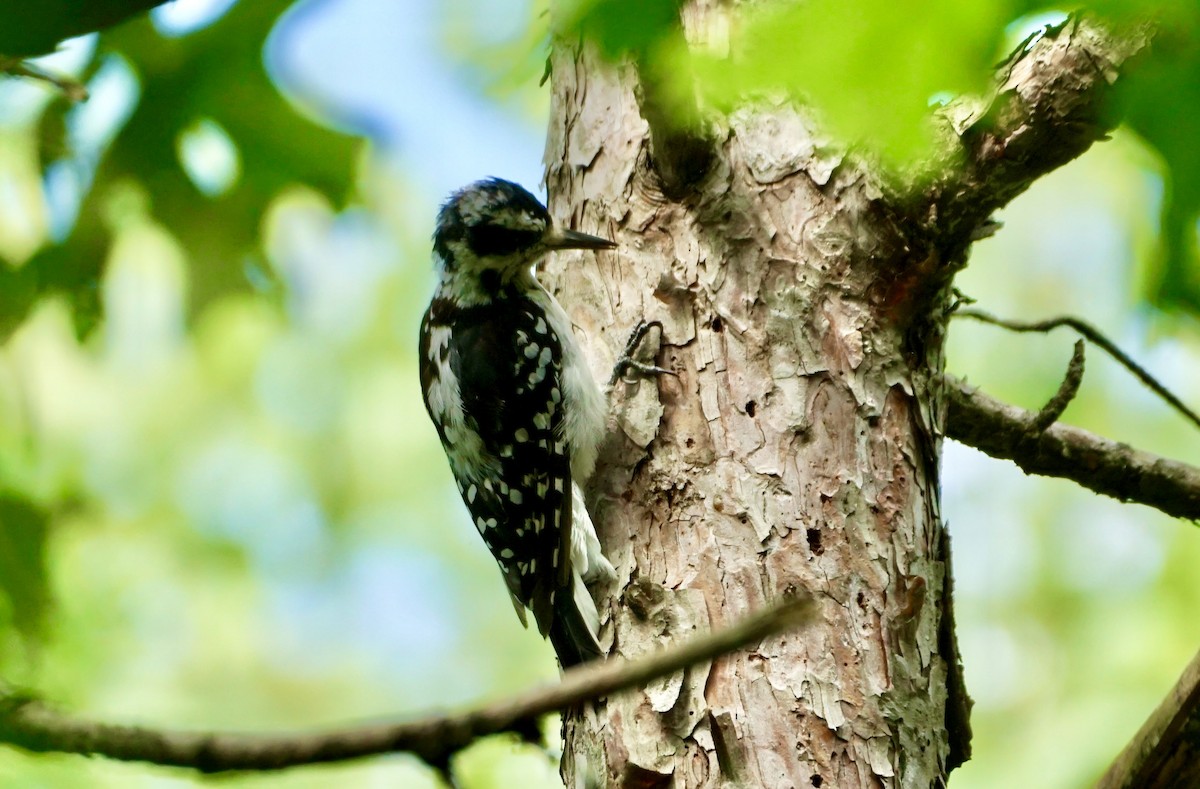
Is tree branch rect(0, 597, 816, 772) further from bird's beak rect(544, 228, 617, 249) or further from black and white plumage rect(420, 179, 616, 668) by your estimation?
bird's beak rect(544, 228, 617, 249)

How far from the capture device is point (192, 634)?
8109 mm

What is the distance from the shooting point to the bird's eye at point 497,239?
3736mm

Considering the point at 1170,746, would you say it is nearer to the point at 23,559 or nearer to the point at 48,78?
the point at 23,559

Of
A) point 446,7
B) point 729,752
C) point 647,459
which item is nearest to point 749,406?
point 647,459

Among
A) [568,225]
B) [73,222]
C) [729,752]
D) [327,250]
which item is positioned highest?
[327,250]

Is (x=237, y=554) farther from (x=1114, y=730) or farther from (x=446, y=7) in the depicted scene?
(x=446, y=7)

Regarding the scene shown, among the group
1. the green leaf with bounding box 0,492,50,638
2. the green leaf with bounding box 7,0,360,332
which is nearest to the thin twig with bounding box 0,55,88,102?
the green leaf with bounding box 7,0,360,332

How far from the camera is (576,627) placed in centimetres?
310

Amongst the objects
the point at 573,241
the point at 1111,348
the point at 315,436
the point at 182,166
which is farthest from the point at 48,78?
the point at 315,436

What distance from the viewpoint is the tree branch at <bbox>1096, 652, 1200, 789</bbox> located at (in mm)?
2227

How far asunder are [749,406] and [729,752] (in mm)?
844

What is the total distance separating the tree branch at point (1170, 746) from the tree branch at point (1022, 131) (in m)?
1.14

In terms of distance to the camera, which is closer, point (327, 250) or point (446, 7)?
point (446, 7)

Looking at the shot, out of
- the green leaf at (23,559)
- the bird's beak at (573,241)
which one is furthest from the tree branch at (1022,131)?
the green leaf at (23,559)
